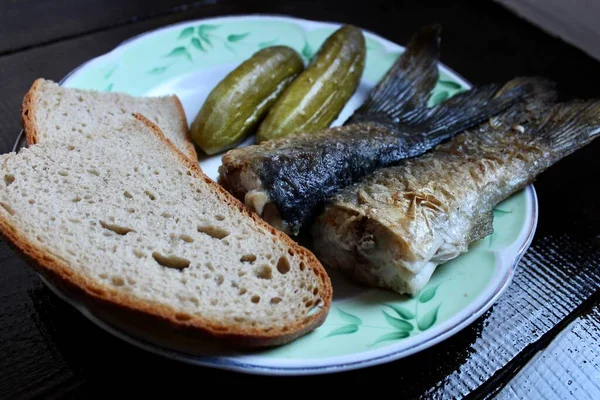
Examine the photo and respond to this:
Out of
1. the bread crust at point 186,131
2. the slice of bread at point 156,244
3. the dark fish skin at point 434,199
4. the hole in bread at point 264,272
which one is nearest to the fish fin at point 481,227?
the dark fish skin at point 434,199

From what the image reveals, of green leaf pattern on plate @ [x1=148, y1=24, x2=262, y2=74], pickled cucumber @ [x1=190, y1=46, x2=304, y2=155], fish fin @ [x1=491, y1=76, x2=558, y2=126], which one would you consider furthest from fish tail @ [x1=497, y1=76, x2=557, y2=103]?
green leaf pattern on plate @ [x1=148, y1=24, x2=262, y2=74]

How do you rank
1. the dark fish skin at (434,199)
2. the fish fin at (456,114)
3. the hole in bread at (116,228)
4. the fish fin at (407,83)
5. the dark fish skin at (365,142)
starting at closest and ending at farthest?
1. the hole in bread at (116,228)
2. the dark fish skin at (434,199)
3. the dark fish skin at (365,142)
4. the fish fin at (456,114)
5. the fish fin at (407,83)

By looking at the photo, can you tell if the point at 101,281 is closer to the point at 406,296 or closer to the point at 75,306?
the point at 75,306

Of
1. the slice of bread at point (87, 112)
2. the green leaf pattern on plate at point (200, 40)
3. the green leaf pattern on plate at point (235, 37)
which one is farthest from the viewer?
the green leaf pattern on plate at point (235, 37)

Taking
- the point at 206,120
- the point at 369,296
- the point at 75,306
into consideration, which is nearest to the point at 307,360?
the point at 369,296

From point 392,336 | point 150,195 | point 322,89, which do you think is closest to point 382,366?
point 392,336

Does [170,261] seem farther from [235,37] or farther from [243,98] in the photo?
[235,37]

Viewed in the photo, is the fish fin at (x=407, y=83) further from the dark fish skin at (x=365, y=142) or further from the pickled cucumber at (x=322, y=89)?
the pickled cucumber at (x=322, y=89)
